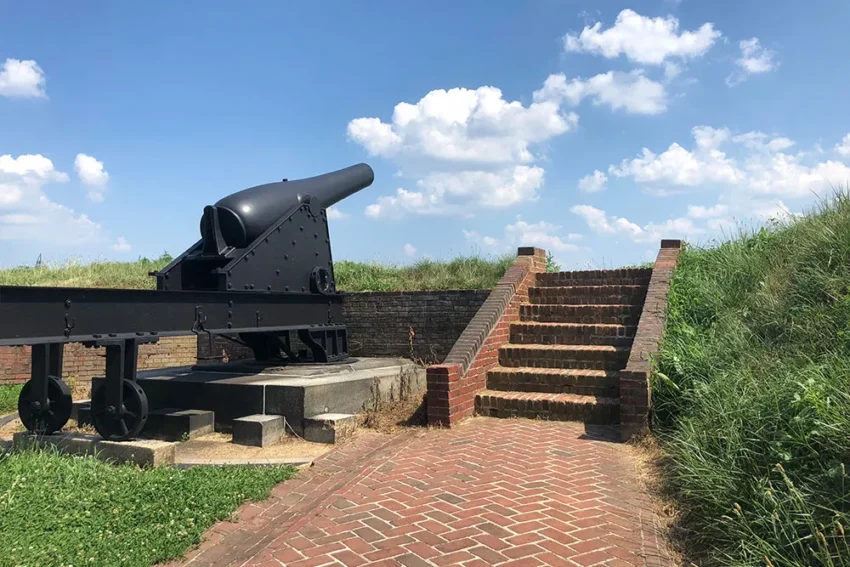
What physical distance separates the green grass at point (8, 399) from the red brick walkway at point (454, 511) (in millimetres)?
6055

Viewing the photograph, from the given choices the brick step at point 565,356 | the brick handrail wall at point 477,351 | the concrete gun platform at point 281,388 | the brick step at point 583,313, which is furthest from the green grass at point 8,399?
the brick step at point 583,313

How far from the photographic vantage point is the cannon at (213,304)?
202 inches

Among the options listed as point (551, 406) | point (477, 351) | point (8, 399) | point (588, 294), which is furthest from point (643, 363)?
point (8, 399)

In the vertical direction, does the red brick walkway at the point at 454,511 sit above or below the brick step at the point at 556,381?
below

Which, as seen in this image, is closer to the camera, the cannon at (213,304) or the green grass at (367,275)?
the cannon at (213,304)

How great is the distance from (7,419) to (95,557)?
19.8 ft

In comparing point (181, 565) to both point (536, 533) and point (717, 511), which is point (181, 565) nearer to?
point (536, 533)

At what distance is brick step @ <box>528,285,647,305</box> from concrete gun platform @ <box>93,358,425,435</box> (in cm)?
220

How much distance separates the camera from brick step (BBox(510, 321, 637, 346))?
791 cm

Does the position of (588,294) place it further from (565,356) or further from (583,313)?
(565,356)

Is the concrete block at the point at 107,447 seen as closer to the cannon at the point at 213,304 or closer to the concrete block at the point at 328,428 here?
the cannon at the point at 213,304

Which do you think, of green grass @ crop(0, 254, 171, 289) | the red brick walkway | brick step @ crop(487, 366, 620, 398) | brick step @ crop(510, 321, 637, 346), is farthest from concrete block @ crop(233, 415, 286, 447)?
green grass @ crop(0, 254, 171, 289)

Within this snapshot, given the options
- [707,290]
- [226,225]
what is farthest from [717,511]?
[226,225]

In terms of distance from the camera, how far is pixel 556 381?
7211 millimetres
